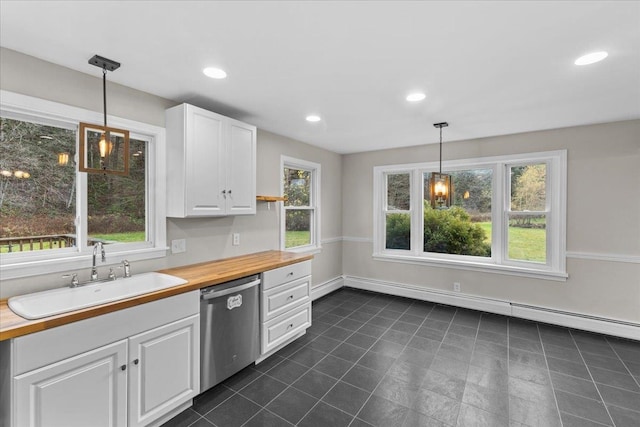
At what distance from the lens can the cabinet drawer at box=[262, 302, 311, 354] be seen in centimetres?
276

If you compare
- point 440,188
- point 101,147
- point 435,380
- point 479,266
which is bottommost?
point 435,380

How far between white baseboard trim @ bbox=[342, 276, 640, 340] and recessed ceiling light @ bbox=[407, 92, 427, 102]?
2.95 metres

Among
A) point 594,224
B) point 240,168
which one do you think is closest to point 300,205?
point 240,168

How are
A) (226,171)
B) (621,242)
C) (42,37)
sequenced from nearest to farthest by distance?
1. (42,37)
2. (226,171)
3. (621,242)

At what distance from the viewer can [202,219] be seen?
2.92 meters

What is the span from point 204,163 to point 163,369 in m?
1.64

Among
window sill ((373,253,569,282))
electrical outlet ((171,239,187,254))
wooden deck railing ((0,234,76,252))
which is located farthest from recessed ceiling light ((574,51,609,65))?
wooden deck railing ((0,234,76,252))

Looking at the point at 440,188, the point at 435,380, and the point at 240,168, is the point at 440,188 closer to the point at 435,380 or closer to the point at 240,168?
the point at 435,380

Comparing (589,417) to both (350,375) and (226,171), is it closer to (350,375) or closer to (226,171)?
(350,375)

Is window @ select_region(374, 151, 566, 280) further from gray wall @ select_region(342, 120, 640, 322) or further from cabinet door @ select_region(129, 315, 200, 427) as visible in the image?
cabinet door @ select_region(129, 315, 200, 427)

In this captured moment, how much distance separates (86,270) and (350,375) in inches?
89.0

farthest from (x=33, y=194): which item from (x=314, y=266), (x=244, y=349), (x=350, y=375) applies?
(x=314, y=266)

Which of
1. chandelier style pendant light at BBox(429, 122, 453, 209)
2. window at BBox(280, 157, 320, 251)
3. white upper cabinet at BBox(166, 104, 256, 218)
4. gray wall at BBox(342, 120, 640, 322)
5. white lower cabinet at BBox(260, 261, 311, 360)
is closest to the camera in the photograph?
white upper cabinet at BBox(166, 104, 256, 218)

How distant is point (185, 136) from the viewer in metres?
2.48
